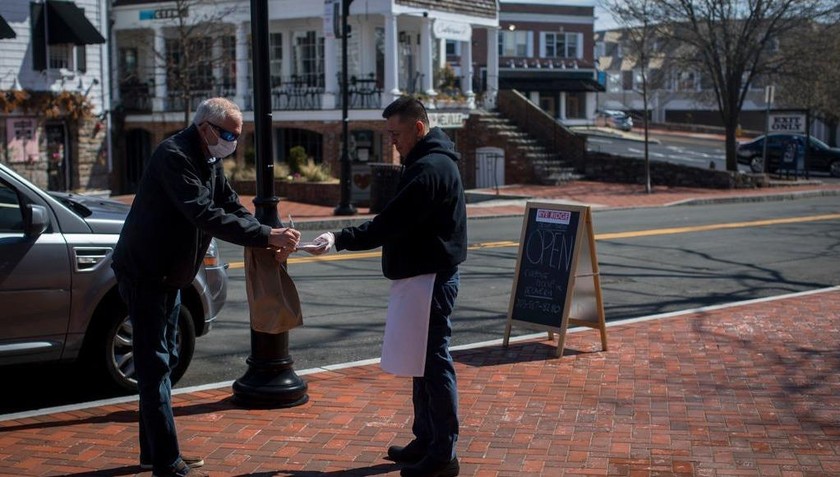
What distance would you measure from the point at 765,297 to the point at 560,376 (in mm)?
4979

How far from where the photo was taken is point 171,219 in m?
5.20

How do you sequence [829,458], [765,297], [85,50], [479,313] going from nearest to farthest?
[829,458]
[479,313]
[765,297]
[85,50]

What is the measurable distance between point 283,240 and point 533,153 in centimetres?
2654

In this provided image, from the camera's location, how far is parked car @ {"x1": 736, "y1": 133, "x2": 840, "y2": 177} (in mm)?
35969

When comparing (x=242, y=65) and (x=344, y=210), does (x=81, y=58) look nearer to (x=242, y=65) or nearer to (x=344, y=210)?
(x=242, y=65)

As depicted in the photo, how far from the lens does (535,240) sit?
872 cm

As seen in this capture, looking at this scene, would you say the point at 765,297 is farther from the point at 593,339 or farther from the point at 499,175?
the point at 499,175

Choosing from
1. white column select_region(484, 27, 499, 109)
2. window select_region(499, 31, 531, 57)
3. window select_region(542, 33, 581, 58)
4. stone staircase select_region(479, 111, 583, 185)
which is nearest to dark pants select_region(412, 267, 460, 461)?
stone staircase select_region(479, 111, 583, 185)

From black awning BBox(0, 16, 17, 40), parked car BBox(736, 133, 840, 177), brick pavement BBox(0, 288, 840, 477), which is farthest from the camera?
parked car BBox(736, 133, 840, 177)

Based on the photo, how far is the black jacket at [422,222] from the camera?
5.20 m

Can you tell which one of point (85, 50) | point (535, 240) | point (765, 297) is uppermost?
→ point (85, 50)

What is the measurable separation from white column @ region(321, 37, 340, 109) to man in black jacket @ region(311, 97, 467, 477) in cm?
2423

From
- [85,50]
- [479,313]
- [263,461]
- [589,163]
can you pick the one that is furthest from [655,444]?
[589,163]

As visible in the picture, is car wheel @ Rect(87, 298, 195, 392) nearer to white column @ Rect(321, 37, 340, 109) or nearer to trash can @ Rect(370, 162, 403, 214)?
trash can @ Rect(370, 162, 403, 214)
